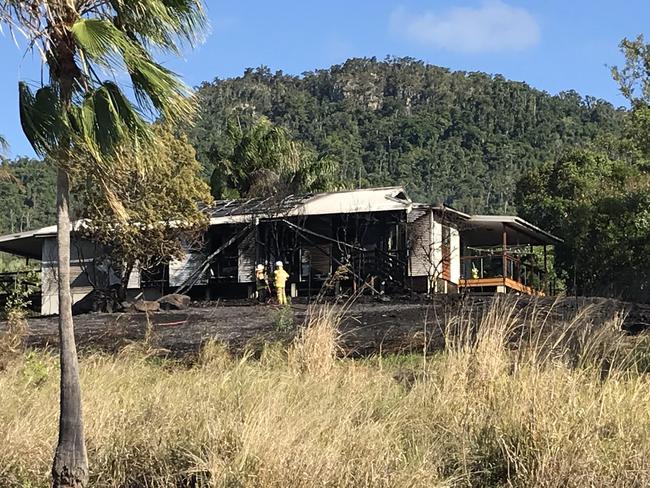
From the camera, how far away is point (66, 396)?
22.0 feet

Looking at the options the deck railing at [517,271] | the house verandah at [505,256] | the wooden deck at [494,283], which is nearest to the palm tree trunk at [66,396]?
the house verandah at [505,256]

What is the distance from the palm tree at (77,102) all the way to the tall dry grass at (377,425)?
0.76 m

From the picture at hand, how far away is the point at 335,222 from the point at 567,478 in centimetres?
2352

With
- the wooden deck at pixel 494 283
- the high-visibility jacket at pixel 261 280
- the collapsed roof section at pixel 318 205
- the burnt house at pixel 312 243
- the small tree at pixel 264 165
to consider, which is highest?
Answer: the small tree at pixel 264 165

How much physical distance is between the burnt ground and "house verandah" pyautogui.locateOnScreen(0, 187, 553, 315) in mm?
4871

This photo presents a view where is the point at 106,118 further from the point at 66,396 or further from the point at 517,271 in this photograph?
the point at 517,271

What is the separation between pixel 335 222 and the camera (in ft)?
97.3

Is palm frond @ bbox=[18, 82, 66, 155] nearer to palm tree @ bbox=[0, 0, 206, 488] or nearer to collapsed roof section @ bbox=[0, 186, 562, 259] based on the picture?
palm tree @ bbox=[0, 0, 206, 488]

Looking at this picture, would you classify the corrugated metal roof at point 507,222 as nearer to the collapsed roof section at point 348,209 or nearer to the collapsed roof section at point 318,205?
the collapsed roof section at point 348,209

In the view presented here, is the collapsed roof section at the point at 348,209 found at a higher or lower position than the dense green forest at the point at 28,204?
lower

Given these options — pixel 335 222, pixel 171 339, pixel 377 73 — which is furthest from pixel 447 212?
pixel 377 73

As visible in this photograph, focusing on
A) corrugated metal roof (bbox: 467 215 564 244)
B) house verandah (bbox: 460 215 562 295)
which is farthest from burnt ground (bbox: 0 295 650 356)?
corrugated metal roof (bbox: 467 215 564 244)

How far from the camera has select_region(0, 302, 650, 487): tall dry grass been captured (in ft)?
20.9

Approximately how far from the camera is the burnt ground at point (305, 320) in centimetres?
1379
